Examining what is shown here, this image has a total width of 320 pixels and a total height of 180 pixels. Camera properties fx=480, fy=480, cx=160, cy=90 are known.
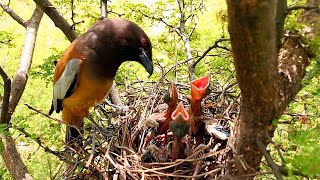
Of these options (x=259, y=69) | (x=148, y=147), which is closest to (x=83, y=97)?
(x=148, y=147)

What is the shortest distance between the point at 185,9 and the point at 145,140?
279 cm

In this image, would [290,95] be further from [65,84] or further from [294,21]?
[65,84]

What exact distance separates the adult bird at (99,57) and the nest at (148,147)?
0.24 metres

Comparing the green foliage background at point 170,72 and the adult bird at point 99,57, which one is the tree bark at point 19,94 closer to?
Answer: the green foliage background at point 170,72

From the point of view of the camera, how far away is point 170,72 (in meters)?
4.55

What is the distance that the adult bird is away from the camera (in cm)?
361

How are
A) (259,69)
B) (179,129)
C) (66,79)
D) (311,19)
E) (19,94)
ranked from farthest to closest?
(19,94), (66,79), (179,129), (311,19), (259,69)

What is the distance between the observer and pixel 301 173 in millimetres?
1680

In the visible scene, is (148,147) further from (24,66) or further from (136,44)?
(24,66)

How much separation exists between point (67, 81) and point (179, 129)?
144 centimetres

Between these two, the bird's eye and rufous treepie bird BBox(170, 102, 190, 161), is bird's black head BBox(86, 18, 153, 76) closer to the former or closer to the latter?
the bird's eye

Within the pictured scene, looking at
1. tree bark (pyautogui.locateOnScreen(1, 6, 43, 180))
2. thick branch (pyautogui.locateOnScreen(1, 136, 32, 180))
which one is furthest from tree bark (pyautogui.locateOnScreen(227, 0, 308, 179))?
thick branch (pyautogui.locateOnScreen(1, 136, 32, 180))

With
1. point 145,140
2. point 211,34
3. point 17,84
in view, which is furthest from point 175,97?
point 211,34

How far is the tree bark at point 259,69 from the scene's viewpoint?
145 centimetres
